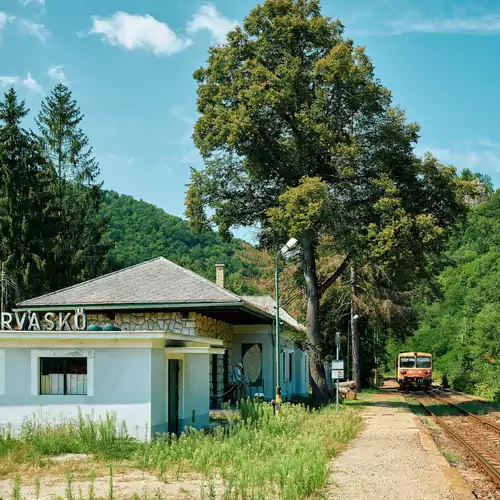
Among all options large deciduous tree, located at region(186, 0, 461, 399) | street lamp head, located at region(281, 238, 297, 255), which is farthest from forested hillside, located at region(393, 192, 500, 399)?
street lamp head, located at region(281, 238, 297, 255)

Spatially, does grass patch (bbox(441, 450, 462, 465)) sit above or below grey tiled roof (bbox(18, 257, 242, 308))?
below

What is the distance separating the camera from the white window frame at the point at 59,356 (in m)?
17.0

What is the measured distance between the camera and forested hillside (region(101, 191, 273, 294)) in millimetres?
74000

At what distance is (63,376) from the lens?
1728 centimetres

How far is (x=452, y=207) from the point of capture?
3120 cm

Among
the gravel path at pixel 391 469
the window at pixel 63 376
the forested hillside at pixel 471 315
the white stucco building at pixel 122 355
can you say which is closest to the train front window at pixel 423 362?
the forested hillside at pixel 471 315

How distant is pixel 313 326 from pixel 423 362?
23157mm

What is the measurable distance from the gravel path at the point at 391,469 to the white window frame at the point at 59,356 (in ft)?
19.3

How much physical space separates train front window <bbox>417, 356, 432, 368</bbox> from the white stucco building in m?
29.7

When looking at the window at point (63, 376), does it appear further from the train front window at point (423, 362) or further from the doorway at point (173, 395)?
the train front window at point (423, 362)

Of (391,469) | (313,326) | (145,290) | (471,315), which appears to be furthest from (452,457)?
(471,315)

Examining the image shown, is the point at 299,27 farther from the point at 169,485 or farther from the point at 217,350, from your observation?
the point at 169,485

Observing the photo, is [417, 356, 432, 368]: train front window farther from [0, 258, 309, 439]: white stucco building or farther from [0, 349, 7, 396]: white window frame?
[0, 349, 7, 396]: white window frame

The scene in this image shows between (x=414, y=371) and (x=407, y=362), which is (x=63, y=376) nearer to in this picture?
(x=414, y=371)
